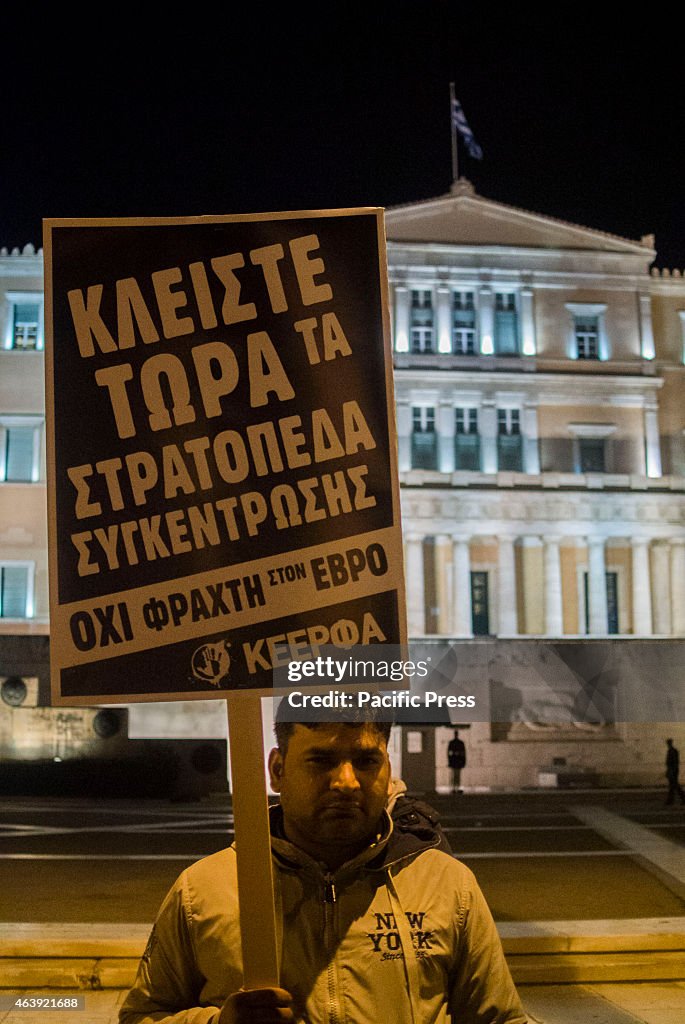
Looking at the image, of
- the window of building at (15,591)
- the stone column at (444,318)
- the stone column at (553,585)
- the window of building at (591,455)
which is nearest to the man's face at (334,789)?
the window of building at (15,591)

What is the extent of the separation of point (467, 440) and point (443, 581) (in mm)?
5637

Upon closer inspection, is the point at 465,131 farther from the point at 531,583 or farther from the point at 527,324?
the point at 531,583

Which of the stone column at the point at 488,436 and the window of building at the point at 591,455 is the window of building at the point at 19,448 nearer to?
the stone column at the point at 488,436

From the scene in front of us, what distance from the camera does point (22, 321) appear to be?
1545 inches

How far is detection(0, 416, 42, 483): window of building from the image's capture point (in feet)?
124

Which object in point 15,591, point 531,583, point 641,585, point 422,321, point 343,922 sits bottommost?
point 641,585

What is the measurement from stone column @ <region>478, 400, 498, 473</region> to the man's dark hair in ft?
122

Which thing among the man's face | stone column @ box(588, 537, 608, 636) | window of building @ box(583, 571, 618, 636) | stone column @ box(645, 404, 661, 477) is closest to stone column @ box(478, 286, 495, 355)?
stone column @ box(645, 404, 661, 477)

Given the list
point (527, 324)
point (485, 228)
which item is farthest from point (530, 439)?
point (485, 228)

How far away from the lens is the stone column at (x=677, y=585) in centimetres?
3884

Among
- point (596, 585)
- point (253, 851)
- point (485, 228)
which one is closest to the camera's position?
point (253, 851)

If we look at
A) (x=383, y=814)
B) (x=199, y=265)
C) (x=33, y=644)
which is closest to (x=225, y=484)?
(x=199, y=265)

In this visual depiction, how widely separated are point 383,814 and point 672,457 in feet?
134

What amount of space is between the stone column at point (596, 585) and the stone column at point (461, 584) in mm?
4386
